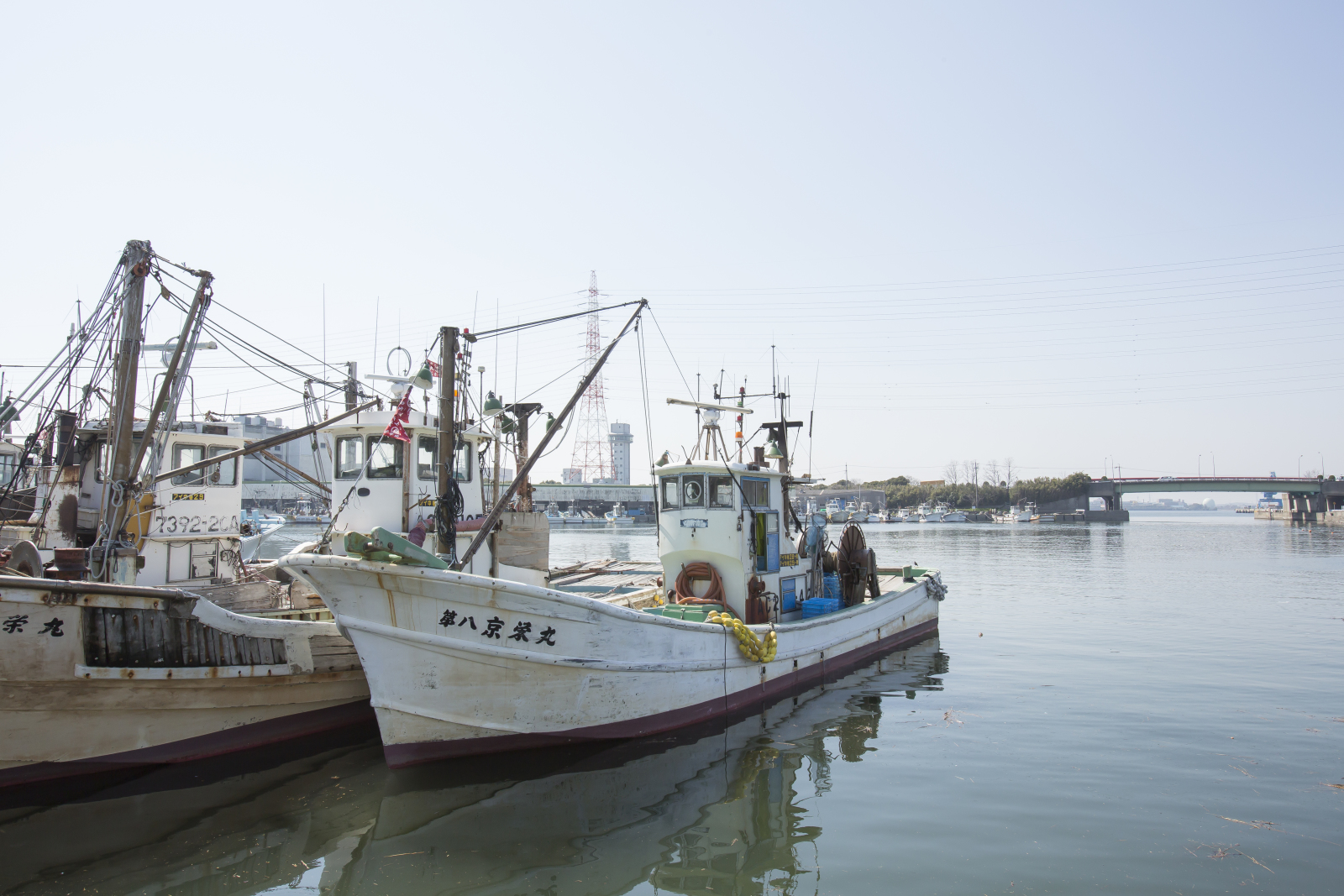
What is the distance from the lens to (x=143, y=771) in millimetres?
8844

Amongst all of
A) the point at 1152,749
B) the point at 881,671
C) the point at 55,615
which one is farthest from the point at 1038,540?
the point at 55,615

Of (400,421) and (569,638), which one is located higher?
(400,421)

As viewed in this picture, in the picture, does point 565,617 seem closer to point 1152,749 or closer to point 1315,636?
point 1152,749

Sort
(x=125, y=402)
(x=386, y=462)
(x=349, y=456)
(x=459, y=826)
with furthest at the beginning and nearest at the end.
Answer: (x=349, y=456), (x=386, y=462), (x=125, y=402), (x=459, y=826)

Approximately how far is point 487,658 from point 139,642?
394 cm

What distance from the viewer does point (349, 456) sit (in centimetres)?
1324

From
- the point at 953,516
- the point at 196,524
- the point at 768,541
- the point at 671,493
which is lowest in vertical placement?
the point at 953,516

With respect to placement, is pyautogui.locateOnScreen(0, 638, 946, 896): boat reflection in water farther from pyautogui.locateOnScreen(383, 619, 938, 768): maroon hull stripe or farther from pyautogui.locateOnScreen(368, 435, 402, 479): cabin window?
pyautogui.locateOnScreen(368, 435, 402, 479): cabin window

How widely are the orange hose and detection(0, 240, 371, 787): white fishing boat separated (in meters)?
4.87

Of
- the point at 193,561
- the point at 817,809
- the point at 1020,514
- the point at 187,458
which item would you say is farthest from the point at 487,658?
the point at 1020,514

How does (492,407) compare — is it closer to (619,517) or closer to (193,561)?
(193,561)

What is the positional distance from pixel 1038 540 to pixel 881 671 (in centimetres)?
4978

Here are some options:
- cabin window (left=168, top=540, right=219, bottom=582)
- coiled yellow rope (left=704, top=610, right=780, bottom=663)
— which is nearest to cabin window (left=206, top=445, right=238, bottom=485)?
cabin window (left=168, top=540, right=219, bottom=582)

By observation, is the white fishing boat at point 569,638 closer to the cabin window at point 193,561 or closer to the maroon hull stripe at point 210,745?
the maroon hull stripe at point 210,745
